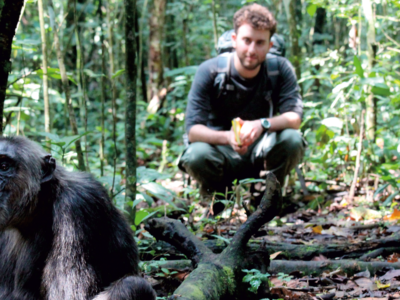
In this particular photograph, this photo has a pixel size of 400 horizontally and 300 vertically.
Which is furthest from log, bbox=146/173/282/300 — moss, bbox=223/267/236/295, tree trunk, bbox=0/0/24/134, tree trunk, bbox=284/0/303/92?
tree trunk, bbox=284/0/303/92

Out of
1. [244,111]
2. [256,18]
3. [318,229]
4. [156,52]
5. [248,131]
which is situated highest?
[256,18]

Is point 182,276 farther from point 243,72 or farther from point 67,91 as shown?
point 243,72

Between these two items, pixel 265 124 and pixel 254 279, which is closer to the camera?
pixel 254 279

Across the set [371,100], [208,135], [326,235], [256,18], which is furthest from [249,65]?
[326,235]

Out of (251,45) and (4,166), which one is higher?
(251,45)

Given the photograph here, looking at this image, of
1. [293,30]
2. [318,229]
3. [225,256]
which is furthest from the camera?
[293,30]

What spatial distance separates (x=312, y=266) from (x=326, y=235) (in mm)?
980

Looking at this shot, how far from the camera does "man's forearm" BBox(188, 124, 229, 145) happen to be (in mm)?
5238

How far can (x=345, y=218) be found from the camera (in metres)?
4.63

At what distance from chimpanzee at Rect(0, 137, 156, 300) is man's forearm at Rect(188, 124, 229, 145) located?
275 centimetres

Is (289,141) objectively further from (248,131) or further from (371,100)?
(371,100)

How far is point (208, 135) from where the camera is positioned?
17.3ft

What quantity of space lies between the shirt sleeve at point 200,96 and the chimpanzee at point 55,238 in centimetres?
287

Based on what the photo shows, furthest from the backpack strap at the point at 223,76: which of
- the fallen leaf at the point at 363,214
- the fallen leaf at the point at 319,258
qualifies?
the fallen leaf at the point at 319,258
